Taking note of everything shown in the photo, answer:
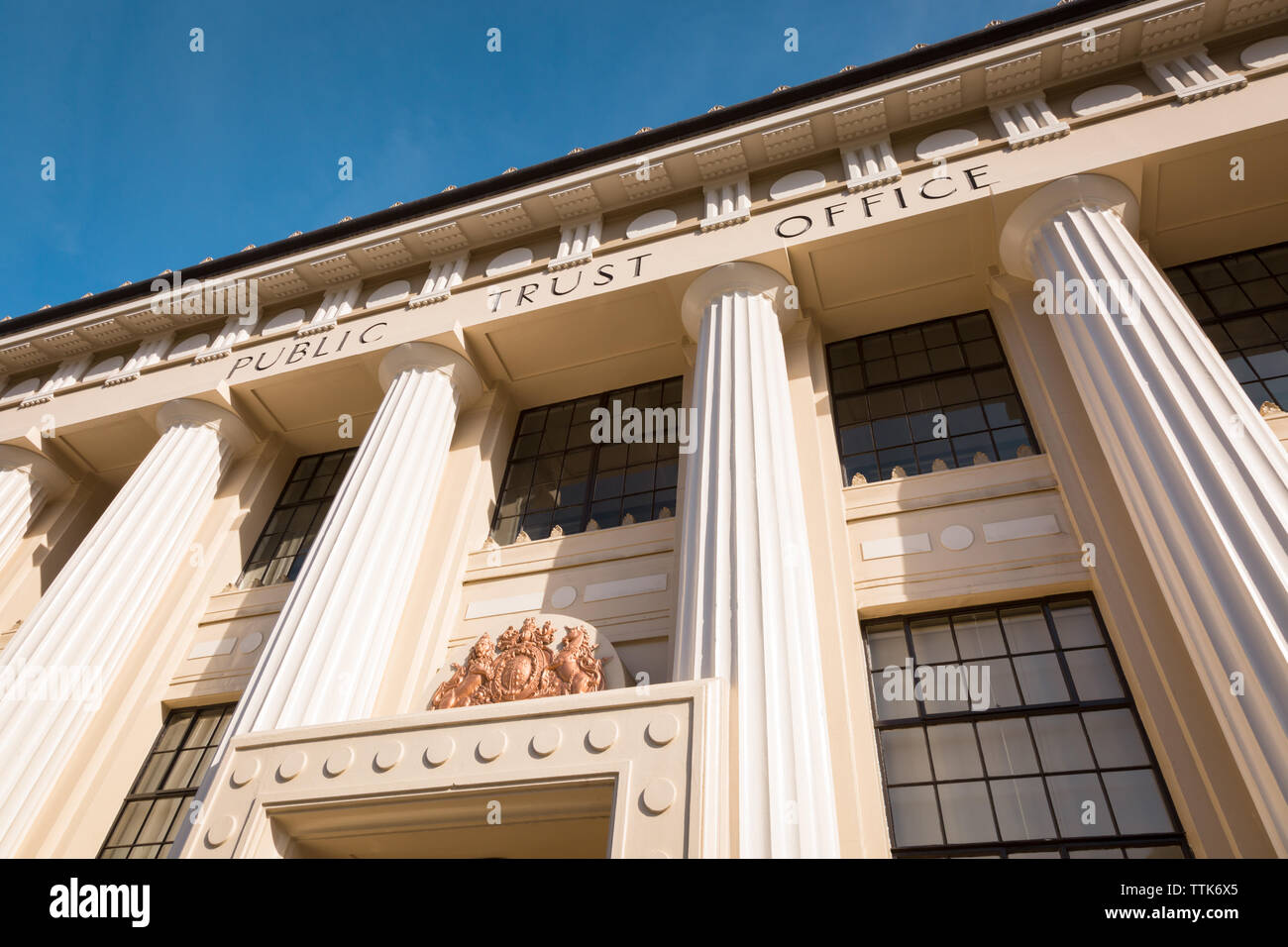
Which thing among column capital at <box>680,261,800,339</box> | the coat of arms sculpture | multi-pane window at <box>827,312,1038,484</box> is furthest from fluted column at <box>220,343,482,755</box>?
multi-pane window at <box>827,312,1038,484</box>

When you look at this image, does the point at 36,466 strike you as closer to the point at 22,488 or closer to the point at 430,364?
the point at 22,488

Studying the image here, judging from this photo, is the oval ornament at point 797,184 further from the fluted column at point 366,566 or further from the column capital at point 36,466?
the column capital at point 36,466

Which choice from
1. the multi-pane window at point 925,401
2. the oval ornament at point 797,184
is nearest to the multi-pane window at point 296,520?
the multi-pane window at point 925,401

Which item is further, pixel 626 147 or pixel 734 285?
pixel 626 147

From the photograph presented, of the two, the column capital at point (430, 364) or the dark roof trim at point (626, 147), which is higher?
the dark roof trim at point (626, 147)

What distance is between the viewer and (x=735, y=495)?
304 inches

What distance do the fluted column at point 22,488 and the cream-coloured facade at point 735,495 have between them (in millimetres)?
70

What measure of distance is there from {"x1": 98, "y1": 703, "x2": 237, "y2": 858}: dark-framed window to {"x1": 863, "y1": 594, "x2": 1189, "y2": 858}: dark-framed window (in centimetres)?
739

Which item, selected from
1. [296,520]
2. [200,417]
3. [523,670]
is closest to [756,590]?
[523,670]

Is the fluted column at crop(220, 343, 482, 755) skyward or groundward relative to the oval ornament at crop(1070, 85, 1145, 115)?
groundward

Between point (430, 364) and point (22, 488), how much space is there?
7.70 m

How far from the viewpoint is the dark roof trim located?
1131 centimetres

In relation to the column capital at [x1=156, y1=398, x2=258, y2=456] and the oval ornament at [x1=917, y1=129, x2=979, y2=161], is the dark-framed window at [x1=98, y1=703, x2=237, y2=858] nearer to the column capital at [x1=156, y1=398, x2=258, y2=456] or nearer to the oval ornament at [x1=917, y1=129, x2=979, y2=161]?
the column capital at [x1=156, y1=398, x2=258, y2=456]

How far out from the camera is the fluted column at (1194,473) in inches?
213
